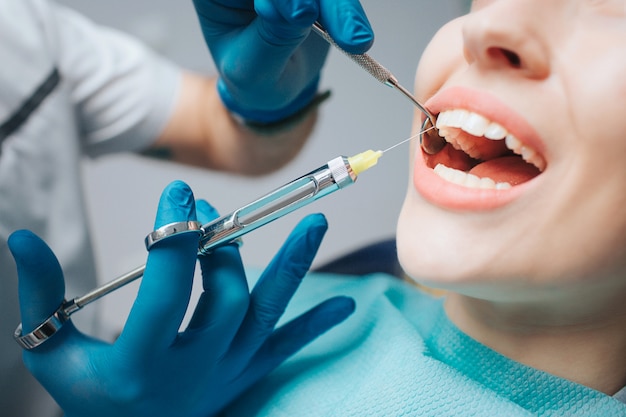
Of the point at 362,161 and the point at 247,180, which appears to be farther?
the point at 247,180

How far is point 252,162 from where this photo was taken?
138 cm

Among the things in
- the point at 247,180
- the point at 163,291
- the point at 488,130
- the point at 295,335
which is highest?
the point at 488,130

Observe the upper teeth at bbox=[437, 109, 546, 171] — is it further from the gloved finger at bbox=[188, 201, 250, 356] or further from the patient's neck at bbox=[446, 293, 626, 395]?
the gloved finger at bbox=[188, 201, 250, 356]

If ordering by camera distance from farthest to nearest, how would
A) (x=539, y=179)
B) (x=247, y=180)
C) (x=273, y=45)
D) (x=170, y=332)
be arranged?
(x=247, y=180) < (x=273, y=45) < (x=170, y=332) < (x=539, y=179)

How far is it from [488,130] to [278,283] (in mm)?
367

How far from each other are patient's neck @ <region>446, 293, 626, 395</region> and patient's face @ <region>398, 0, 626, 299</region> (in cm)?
7

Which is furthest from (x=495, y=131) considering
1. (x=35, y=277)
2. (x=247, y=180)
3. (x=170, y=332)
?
(x=247, y=180)

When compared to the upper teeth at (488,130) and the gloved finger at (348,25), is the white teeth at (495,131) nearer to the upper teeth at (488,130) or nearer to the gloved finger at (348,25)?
the upper teeth at (488,130)

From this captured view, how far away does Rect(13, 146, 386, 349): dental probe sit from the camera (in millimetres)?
735

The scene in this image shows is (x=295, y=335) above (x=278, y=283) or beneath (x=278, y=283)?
beneath

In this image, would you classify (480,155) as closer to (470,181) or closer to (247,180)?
(470,181)

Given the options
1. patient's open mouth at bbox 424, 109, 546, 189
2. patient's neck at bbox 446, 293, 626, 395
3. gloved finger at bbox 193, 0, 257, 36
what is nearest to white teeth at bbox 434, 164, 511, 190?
patient's open mouth at bbox 424, 109, 546, 189

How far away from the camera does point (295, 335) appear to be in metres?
0.93

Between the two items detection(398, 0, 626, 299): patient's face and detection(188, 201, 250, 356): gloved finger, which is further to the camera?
detection(188, 201, 250, 356): gloved finger
